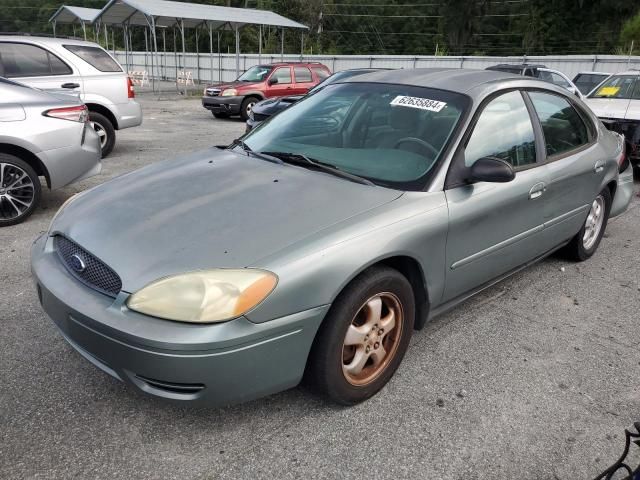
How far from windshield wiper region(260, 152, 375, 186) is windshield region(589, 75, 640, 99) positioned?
299 inches

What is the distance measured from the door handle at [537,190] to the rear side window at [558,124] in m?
0.27

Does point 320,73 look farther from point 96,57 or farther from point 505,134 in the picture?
point 505,134

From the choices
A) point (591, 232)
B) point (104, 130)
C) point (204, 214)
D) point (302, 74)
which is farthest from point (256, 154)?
point (302, 74)

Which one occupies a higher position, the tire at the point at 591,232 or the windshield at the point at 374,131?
the windshield at the point at 374,131

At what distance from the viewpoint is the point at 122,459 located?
2166 mm

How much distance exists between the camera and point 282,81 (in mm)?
15008

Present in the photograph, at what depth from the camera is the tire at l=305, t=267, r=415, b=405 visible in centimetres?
229

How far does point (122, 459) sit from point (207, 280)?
2.72 ft

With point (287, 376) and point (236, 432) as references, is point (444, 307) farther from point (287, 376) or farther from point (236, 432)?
point (236, 432)

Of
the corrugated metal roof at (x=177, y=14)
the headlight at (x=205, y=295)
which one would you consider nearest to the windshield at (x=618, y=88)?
the headlight at (x=205, y=295)

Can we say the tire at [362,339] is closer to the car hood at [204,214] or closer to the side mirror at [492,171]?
the car hood at [204,214]

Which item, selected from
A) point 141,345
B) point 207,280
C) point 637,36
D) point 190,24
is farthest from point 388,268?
point 637,36

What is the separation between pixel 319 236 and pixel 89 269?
99 cm

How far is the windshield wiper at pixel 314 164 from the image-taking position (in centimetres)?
278
